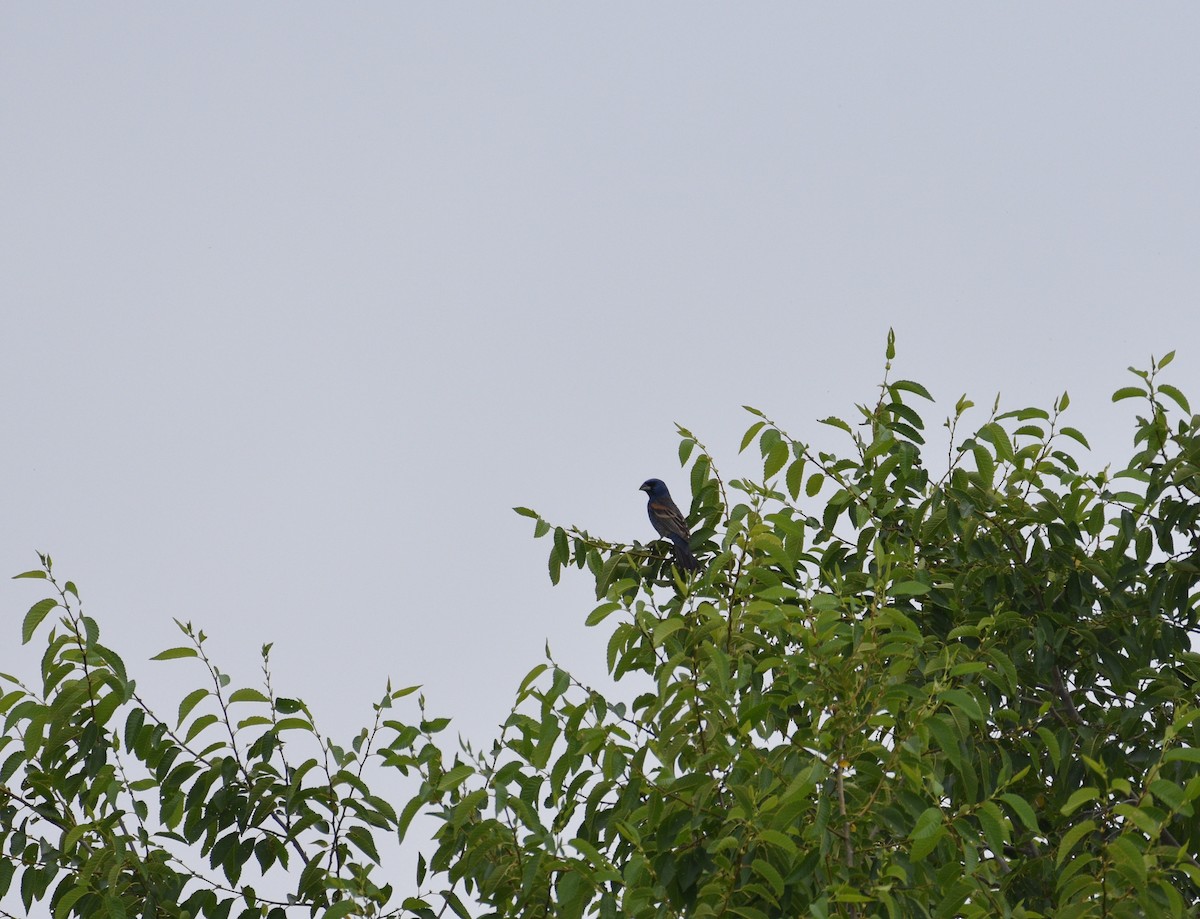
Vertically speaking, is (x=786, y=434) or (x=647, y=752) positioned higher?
(x=786, y=434)

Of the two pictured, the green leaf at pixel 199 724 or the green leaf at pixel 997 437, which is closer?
the green leaf at pixel 199 724

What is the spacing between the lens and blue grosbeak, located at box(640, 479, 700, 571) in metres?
6.91

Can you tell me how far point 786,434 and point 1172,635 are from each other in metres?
2.18

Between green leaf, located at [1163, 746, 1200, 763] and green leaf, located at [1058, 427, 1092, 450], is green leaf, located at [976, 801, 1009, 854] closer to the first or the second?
green leaf, located at [1163, 746, 1200, 763]

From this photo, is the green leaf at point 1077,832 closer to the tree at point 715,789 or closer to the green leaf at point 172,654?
the tree at point 715,789

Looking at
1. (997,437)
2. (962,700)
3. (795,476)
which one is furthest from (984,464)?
(962,700)

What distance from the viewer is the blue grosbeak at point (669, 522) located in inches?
272

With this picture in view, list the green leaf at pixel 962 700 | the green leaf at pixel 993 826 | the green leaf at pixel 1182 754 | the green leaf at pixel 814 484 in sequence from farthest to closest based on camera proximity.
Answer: the green leaf at pixel 814 484, the green leaf at pixel 962 700, the green leaf at pixel 993 826, the green leaf at pixel 1182 754

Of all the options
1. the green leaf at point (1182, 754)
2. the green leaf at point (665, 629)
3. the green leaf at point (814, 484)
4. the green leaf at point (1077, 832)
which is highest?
the green leaf at point (814, 484)

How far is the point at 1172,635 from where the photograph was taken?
659 centimetres

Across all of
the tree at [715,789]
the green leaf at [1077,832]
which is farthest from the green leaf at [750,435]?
the green leaf at [1077,832]

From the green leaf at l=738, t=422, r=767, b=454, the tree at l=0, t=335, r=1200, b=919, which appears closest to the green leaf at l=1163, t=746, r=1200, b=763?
the tree at l=0, t=335, r=1200, b=919

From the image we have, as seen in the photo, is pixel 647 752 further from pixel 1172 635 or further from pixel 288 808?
pixel 1172 635

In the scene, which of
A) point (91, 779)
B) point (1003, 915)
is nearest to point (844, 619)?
point (1003, 915)
